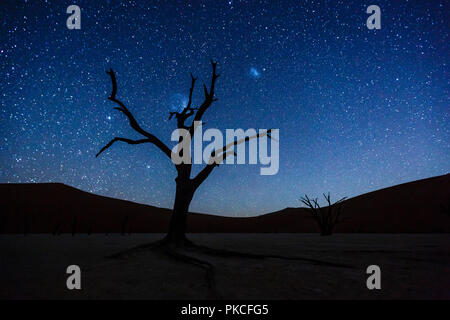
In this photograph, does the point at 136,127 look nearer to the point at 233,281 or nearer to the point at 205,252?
the point at 205,252

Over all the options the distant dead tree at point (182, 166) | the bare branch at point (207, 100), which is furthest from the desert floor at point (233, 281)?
the bare branch at point (207, 100)

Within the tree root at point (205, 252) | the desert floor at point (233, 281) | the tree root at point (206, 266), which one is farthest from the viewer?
the tree root at point (205, 252)

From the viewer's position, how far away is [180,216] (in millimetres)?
9562

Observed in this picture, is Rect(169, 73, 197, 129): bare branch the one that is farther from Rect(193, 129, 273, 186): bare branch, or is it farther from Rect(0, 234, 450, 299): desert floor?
Rect(0, 234, 450, 299): desert floor

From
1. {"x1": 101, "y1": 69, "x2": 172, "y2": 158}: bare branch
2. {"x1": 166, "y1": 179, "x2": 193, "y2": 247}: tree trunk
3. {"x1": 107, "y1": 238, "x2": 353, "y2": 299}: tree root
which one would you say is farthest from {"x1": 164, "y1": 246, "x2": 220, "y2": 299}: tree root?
{"x1": 101, "y1": 69, "x2": 172, "y2": 158}: bare branch

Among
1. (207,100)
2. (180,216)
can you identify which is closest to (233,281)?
(180,216)

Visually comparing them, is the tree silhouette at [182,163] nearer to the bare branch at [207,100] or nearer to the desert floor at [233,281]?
the bare branch at [207,100]

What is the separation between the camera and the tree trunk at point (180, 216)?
9.30 m

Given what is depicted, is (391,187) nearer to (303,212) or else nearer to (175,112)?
(303,212)

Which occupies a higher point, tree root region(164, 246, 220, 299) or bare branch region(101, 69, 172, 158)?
bare branch region(101, 69, 172, 158)

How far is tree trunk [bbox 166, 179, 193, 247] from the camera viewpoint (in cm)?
930

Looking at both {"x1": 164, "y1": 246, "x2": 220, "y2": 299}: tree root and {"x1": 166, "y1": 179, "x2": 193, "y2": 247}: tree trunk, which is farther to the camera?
{"x1": 166, "y1": 179, "x2": 193, "y2": 247}: tree trunk
